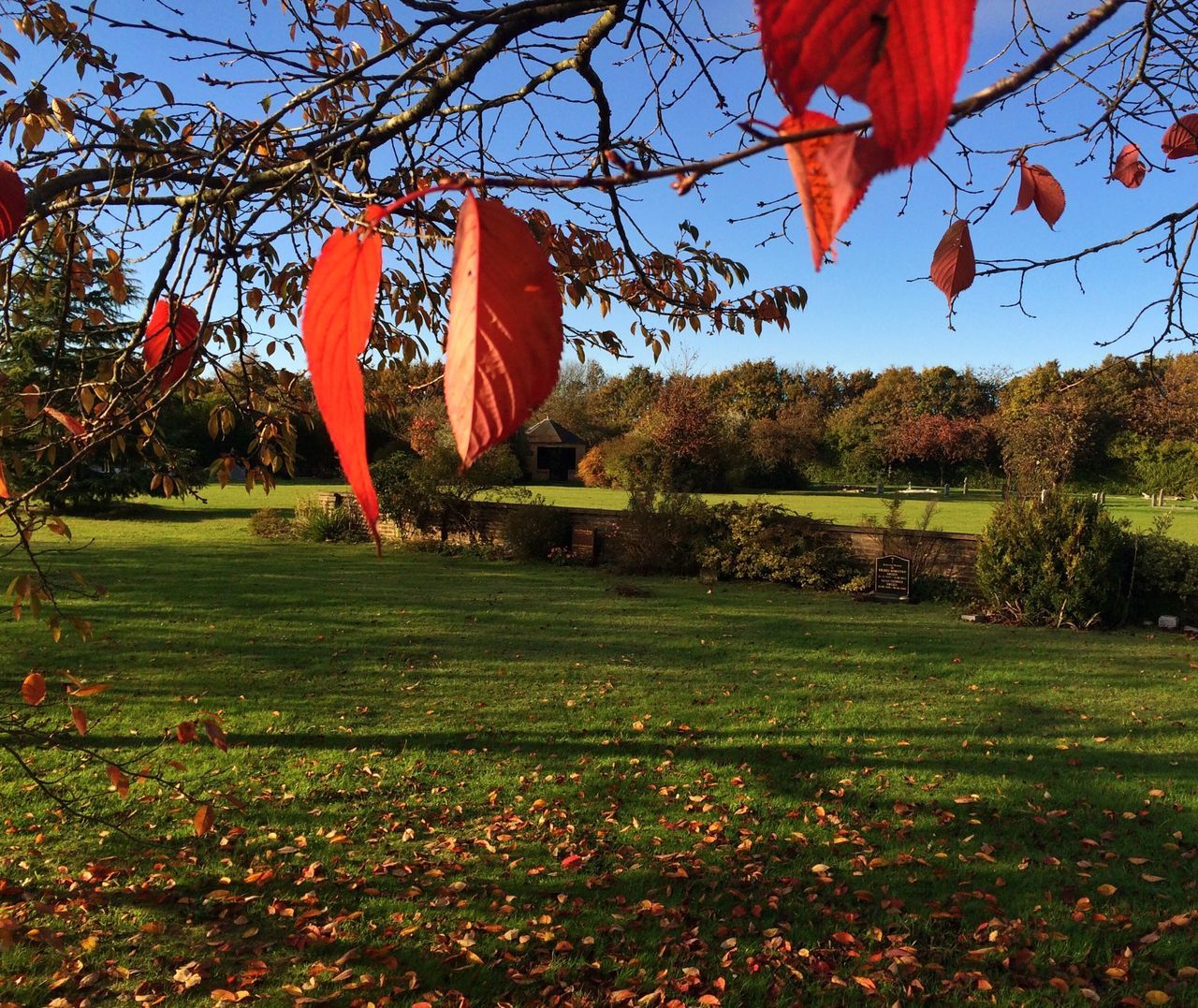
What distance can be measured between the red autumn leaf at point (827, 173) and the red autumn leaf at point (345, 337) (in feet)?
0.58

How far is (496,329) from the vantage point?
322 mm

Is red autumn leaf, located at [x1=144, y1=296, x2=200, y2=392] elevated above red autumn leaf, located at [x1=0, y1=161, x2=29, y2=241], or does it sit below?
below

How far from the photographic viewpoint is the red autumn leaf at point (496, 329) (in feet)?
1.01

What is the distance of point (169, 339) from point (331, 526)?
14.3m

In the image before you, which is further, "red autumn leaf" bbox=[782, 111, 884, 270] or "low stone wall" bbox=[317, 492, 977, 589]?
"low stone wall" bbox=[317, 492, 977, 589]

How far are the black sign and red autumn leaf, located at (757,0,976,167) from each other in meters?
10.7

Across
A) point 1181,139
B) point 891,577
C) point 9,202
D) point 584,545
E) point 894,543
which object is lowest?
point 891,577

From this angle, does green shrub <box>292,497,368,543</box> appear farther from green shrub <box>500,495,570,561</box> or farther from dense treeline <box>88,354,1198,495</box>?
green shrub <box>500,495,570,561</box>

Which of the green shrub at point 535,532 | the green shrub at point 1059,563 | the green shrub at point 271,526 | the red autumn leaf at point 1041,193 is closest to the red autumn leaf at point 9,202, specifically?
the red autumn leaf at point 1041,193

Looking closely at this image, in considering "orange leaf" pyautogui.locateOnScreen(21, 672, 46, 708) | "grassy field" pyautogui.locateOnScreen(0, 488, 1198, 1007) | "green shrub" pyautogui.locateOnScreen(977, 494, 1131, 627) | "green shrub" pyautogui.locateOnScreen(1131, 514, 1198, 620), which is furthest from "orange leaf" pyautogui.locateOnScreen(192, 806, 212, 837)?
"green shrub" pyautogui.locateOnScreen(1131, 514, 1198, 620)

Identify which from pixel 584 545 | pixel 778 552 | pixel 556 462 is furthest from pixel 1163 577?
pixel 556 462

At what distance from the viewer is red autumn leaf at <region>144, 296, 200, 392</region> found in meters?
1.12

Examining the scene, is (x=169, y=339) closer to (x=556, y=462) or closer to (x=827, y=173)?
(x=827, y=173)

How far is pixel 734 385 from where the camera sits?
119ft
